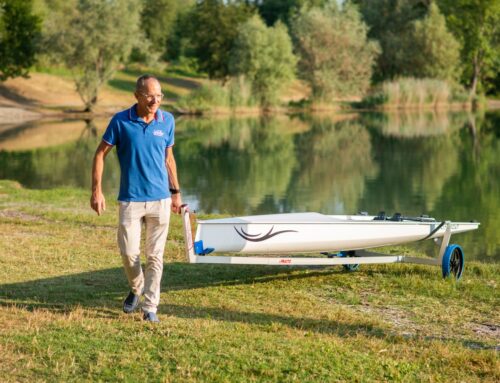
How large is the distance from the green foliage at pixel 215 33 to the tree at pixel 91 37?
21.1 m

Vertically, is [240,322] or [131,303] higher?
[131,303]

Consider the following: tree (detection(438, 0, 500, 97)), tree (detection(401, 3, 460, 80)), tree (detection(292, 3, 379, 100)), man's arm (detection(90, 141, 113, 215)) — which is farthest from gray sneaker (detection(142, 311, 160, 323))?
tree (detection(438, 0, 500, 97))

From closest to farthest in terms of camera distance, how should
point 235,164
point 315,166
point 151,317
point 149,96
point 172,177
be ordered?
1. point 149,96
2. point 151,317
3. point 172,177
4. point 315,166
5. point 235,164

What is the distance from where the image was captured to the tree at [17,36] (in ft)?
200

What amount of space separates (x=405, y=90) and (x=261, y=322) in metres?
67.9

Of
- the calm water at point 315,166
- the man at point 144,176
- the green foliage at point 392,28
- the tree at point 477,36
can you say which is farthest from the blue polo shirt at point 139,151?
the tree at point 477,36

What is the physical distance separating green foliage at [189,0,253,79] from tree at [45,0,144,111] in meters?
21.1

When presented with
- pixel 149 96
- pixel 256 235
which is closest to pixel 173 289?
pixel 256 235

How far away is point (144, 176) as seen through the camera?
7.30 m

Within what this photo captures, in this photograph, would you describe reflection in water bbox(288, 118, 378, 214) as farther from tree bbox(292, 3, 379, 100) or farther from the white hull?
tree bbox(292, 3, 379, 100)

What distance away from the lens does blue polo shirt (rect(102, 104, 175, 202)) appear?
23.7ft

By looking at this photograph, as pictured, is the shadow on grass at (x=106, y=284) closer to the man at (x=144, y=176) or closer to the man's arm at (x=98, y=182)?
the man at (x=144, y=176)

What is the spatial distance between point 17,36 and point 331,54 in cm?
2639

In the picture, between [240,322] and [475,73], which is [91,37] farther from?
[240,322]
